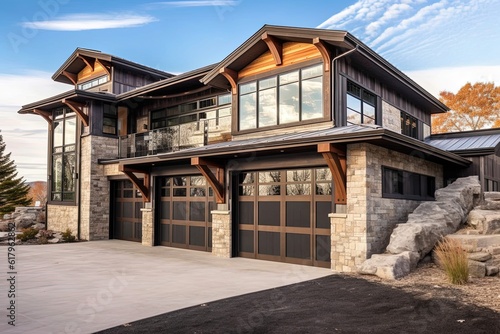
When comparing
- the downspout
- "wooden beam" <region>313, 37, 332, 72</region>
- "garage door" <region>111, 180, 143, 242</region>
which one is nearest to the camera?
"wooden beam" <region>313, 37, 332, 72</region>

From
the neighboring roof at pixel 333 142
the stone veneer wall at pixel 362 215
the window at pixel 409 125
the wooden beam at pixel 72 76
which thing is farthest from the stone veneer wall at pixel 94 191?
the window at pixel 409 125

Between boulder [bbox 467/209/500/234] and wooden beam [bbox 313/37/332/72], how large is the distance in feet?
19.8

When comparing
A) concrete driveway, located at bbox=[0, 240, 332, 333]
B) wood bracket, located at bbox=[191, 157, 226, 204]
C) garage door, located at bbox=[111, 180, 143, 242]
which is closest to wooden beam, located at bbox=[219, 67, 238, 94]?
wood bracket, located at bbox=[191, 157, 226, 204]

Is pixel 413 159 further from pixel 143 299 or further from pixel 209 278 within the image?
pixel 143 299

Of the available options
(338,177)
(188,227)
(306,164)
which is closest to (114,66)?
(188,227)

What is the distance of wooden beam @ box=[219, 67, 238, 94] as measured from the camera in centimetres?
1440

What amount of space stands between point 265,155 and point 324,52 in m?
3.52

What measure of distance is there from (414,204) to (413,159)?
140cm

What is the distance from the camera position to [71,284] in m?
9.02

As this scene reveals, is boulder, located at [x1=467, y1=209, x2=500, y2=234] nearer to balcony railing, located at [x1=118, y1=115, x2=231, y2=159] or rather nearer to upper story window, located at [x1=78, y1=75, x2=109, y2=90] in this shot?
balcony railing, located at [x1=118, y1=115, x2=231, y2=159]

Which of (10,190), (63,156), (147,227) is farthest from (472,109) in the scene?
(10,190)

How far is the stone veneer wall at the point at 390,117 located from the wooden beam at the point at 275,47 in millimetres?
4630

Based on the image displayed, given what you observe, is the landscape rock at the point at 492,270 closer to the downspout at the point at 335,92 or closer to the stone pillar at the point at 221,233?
the downspout at the point at 335,92

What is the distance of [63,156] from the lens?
2098 cm
